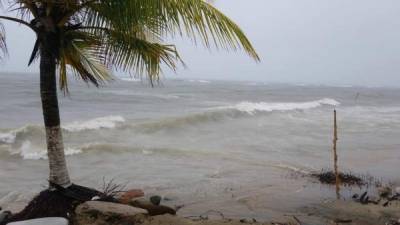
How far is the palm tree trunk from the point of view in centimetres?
570

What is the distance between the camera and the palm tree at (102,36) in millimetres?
4980

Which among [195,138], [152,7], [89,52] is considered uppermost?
[152,7]

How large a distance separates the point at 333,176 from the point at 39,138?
39.2 feet

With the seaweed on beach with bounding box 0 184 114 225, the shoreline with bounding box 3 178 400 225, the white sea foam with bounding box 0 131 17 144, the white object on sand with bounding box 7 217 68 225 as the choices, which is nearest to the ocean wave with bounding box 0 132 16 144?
the white sea foam with bounding box 0 131 17 144

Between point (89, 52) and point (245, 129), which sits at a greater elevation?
point (89, 52)

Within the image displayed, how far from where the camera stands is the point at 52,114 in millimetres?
5797

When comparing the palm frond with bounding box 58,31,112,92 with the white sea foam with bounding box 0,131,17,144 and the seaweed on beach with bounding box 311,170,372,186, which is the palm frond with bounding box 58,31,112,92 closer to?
the seaweed on beach with bounding box 311,170,372,186

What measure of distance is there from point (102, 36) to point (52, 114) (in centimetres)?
123

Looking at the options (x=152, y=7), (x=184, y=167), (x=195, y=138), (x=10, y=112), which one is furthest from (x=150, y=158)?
(x=10, y=112)

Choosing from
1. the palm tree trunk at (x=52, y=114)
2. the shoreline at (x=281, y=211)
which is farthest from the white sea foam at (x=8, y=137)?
the palm tree trunk at (x=52, y=114)

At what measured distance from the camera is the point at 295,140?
18.1 m

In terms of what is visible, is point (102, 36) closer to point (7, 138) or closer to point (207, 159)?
point (207, 159)

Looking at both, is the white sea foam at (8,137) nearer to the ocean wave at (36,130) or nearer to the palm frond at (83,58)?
the ocean wave at (36,130)

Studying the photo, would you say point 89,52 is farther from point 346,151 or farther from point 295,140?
point 295,140
